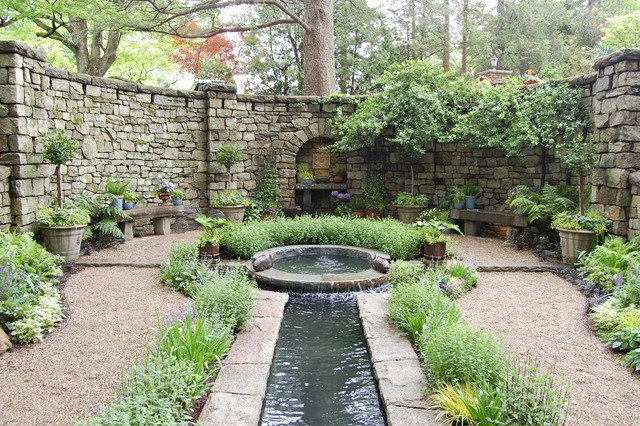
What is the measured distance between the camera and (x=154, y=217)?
10148mm

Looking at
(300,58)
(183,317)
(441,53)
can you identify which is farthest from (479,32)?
(183,317)

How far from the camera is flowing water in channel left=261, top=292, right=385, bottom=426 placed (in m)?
3.65

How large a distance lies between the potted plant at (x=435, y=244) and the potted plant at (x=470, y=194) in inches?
134

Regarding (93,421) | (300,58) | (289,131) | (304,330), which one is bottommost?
(304,330)

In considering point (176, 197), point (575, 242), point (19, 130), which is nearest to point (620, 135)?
point (575, 242)

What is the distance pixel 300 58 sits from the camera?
54.3 ft

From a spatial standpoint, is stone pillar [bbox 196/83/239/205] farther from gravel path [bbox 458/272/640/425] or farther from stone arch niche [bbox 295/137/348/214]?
gravel path [bbox 458/272/640/425]

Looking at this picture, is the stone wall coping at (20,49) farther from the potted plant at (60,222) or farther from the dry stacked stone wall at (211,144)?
the potted plant at (60,222)

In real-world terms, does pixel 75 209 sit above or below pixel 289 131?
below

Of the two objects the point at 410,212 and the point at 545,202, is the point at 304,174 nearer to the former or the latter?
the point at 410,212

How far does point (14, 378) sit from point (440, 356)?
3227 mm

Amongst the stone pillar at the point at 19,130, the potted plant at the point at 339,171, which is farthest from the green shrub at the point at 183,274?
the potted plant at the point at 339,171

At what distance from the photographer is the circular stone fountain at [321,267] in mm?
6543

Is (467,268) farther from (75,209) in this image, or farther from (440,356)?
(75,209)
